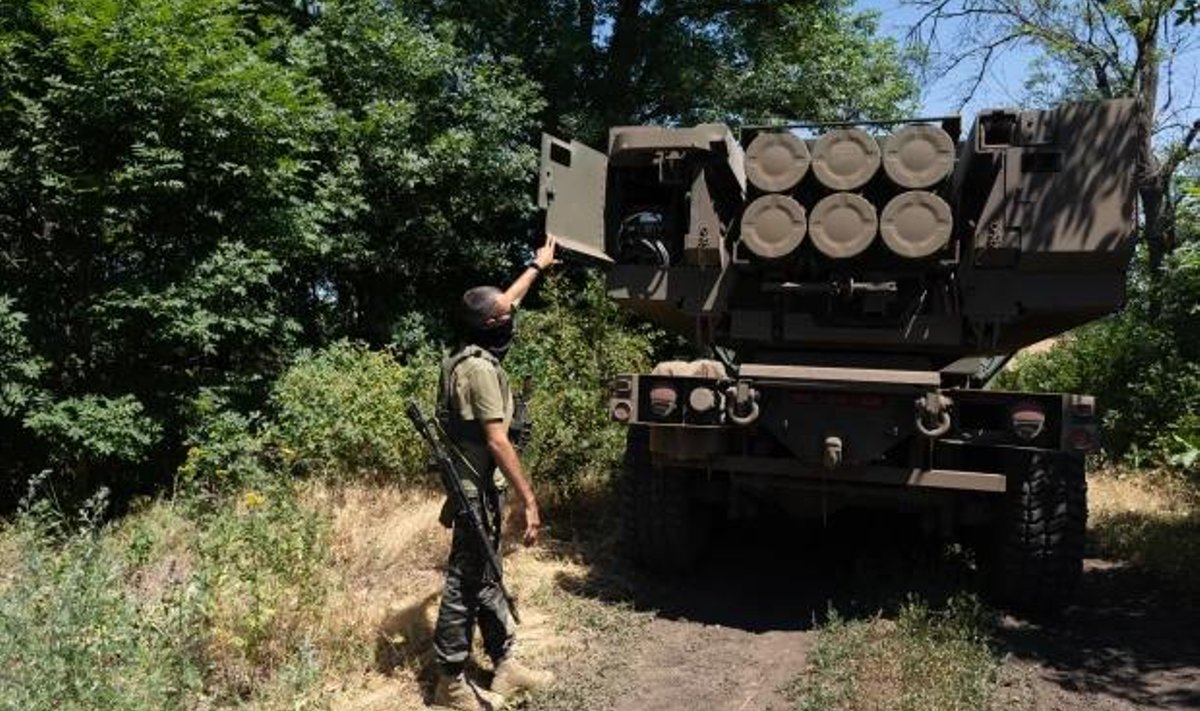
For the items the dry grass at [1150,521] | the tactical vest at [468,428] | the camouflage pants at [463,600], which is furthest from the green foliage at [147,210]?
the dry grass at [1150,521]

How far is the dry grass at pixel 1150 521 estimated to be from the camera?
22.6 ft

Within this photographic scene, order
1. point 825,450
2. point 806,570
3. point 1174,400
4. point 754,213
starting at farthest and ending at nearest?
point 1174,400 < point 806,570 < point 754,213 < point 825,450

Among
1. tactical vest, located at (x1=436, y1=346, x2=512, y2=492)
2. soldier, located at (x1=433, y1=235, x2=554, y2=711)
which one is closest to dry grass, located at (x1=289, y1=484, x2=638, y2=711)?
soldier, located at (x1=433, y1=235, x2=554, y2=711)

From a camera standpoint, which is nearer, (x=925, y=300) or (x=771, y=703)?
(x=771, y=703)

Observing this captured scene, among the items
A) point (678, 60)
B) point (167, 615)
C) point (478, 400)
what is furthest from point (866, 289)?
point (678, 60)

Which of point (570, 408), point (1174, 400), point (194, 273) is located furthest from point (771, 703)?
point (1174, 400)

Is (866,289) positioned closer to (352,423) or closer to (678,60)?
(352,423)

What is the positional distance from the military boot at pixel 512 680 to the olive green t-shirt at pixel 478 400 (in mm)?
818

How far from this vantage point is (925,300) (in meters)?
5.84

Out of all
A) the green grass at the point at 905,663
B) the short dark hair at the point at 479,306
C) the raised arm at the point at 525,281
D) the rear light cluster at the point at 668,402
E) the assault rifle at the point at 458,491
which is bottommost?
the green grass at the point at 905,663

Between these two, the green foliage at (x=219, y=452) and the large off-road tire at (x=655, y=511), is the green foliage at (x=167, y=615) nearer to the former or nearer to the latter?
the green foliage at (x=219, y=452)

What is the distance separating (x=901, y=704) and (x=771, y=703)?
629 millimetres

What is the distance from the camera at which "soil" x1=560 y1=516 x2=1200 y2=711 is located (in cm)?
468

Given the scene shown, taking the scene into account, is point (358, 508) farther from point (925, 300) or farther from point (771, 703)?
point (925, 300)
